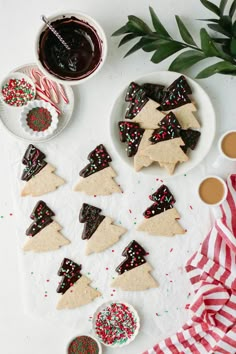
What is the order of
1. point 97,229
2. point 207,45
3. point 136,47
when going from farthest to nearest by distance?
1. point 97,229
2. point 136,47
3. point 207,45

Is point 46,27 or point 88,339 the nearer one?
point 46,27

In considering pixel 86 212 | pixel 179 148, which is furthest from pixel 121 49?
pixel 86 212

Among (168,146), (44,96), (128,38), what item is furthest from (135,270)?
(128,38)

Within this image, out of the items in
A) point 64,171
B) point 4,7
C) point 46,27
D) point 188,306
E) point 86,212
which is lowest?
point 188,306

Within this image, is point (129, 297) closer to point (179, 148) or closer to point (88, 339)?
point (88, 339)

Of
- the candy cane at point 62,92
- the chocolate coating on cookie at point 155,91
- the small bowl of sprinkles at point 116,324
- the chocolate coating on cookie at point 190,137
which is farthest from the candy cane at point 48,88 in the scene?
the small bowl of sprinkles at point 116,324

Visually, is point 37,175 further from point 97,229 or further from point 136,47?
point 136,47
